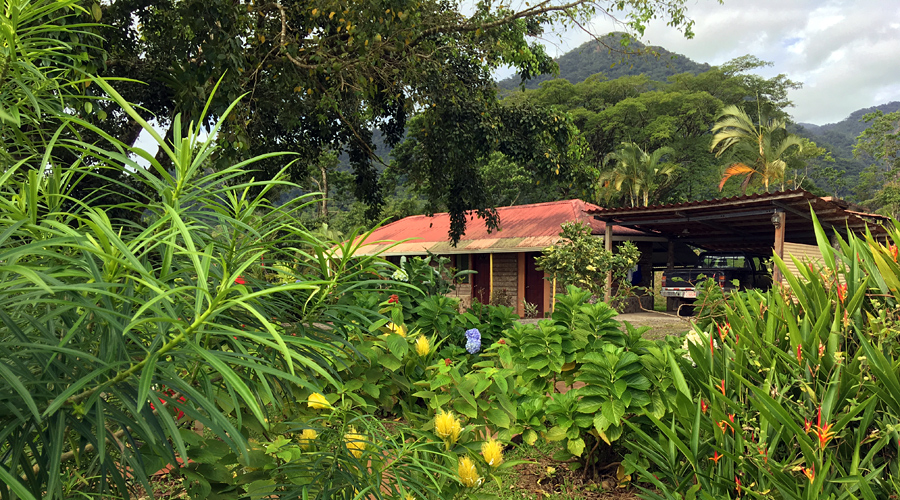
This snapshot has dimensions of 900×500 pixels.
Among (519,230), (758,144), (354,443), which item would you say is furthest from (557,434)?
(758,144)

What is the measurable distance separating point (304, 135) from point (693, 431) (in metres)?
9.82

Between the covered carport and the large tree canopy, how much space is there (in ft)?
16.9

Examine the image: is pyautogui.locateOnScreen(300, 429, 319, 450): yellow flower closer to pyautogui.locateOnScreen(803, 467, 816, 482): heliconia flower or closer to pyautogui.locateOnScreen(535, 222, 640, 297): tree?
pyautogui.locateOnScreen(803, 467, 816, 482): heliconia flower

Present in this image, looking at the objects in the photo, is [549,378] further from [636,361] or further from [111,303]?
[111,303]

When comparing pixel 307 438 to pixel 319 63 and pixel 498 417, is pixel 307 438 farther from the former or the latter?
pixel 319 63

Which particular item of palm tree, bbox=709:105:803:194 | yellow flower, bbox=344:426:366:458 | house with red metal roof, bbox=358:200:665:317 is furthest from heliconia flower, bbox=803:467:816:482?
palm tree, bbox=709:105:803:194

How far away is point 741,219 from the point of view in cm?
1482

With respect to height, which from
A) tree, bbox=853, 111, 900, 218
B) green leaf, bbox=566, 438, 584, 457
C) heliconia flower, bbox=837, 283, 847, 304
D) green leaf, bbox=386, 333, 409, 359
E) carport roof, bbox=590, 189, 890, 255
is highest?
tree, bbox=853, 111, 900, 218

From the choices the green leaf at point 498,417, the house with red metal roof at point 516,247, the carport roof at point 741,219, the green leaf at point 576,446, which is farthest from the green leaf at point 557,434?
the house with red metal roof at point 516,247

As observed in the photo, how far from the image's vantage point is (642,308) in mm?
19250

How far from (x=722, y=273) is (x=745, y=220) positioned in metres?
1.97

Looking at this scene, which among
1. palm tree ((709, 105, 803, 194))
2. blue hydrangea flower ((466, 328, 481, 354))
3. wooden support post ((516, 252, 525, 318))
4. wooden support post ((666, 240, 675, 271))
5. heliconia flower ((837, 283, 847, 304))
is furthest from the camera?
palm tree ((709, 105, 803, 194))

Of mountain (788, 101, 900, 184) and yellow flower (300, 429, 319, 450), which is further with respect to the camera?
mountain (788, 101, 900, 184)

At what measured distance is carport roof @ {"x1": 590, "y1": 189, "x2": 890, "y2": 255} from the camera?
12087mm
